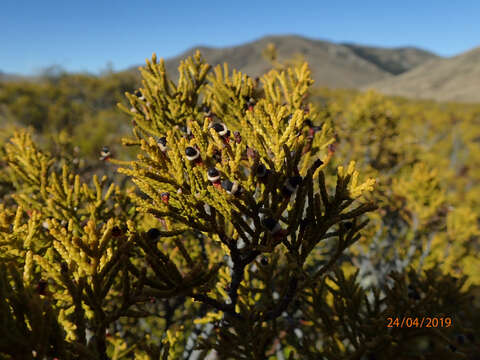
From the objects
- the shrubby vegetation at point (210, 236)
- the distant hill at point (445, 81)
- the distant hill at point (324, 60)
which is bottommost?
the shrubby vegetation at point (210, 236)

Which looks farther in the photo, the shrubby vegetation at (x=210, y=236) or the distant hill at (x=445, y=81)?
the distant hill at (x=445, y=81)

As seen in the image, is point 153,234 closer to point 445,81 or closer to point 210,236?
point 210,236

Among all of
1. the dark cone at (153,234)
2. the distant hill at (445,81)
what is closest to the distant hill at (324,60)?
the distant hill at (445,81)

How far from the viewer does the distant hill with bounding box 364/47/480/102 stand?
74.1 metres

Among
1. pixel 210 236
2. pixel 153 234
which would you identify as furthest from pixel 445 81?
pixel 153 234

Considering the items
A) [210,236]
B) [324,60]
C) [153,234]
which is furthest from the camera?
[324,60]

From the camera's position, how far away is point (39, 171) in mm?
3648

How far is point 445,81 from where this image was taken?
87.8 m

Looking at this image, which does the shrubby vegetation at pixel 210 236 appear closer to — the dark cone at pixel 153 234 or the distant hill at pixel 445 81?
the dark cone at pixel 153 234

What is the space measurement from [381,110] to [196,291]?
10.6 metres

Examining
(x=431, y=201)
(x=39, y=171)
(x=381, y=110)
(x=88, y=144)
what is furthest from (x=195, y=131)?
(x=88, y=144)

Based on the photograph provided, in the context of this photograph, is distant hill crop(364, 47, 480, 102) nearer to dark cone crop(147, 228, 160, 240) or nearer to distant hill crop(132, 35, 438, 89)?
distant hill crop(132, 35, 438, 89)

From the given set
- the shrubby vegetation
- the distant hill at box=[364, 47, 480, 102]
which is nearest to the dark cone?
the shrubby vegetation

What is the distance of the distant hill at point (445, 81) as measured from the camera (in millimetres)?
74100
